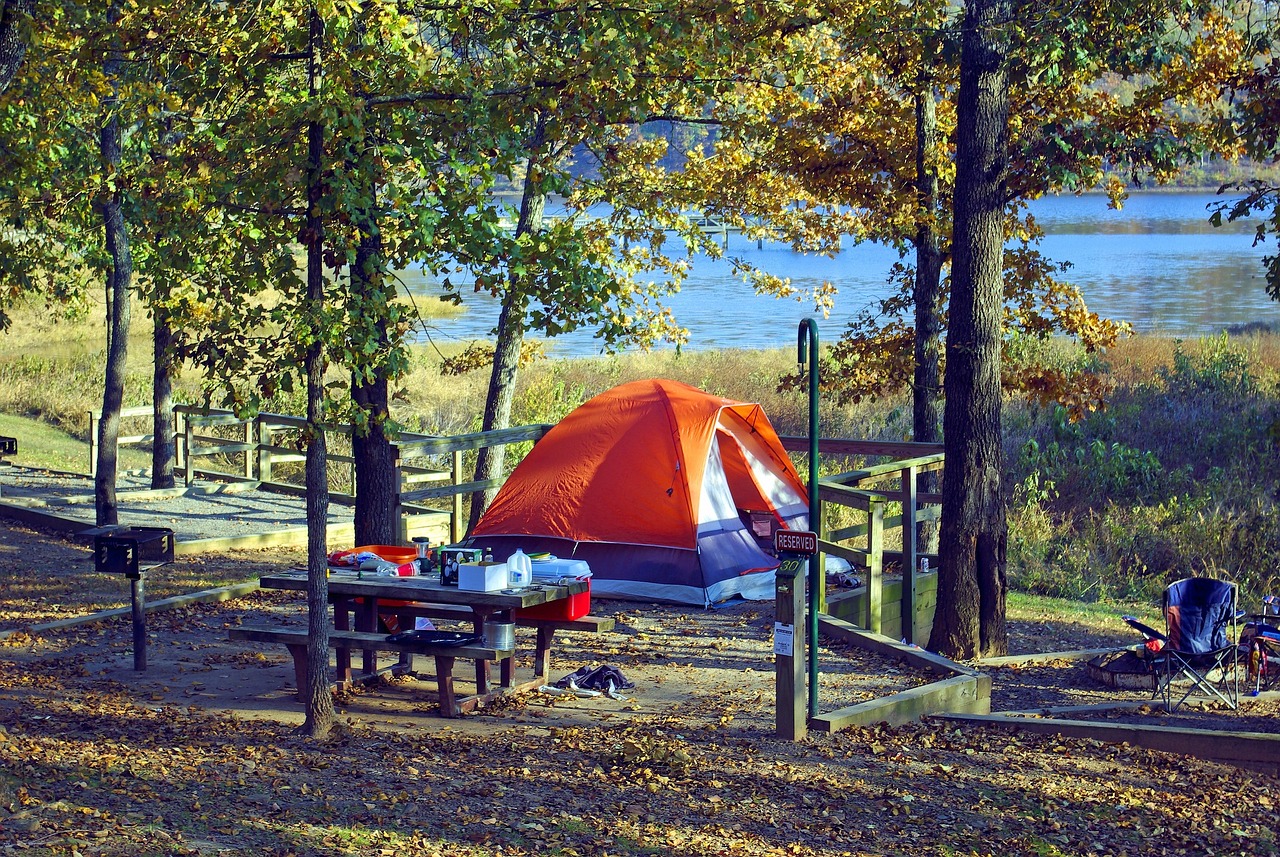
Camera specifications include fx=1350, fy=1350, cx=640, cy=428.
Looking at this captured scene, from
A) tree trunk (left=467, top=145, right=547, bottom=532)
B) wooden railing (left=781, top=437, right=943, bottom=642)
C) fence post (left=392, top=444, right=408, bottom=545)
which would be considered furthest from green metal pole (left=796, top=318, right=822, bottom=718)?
tree trunk (left=467, top=145, right=547, bottom=532)

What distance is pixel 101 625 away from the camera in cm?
976

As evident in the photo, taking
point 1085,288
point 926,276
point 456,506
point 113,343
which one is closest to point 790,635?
point 456,506

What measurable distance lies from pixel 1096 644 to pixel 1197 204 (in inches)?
4871

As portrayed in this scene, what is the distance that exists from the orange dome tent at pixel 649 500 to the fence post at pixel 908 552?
43.8 inches

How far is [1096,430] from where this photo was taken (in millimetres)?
21938

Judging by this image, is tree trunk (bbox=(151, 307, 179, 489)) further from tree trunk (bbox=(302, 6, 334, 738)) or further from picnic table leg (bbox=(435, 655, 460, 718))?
Answer: tree trunk (bbox=(302, 6, 334, 738))

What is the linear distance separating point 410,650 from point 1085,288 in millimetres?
52019

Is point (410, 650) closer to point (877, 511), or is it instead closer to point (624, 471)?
point (877, 511)

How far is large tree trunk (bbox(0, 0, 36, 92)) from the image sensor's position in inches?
239

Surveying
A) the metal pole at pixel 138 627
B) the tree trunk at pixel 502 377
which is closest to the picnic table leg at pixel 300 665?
the metal pole at pixel 138 627

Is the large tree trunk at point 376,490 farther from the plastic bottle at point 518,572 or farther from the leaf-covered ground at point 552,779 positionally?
the plastic bottle at point 518,572

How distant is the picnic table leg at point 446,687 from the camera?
741 cm

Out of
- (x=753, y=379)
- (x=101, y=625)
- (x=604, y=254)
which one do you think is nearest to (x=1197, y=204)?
(x=753, y=379)

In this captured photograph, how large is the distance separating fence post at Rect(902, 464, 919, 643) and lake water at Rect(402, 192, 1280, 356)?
39.4 ft
